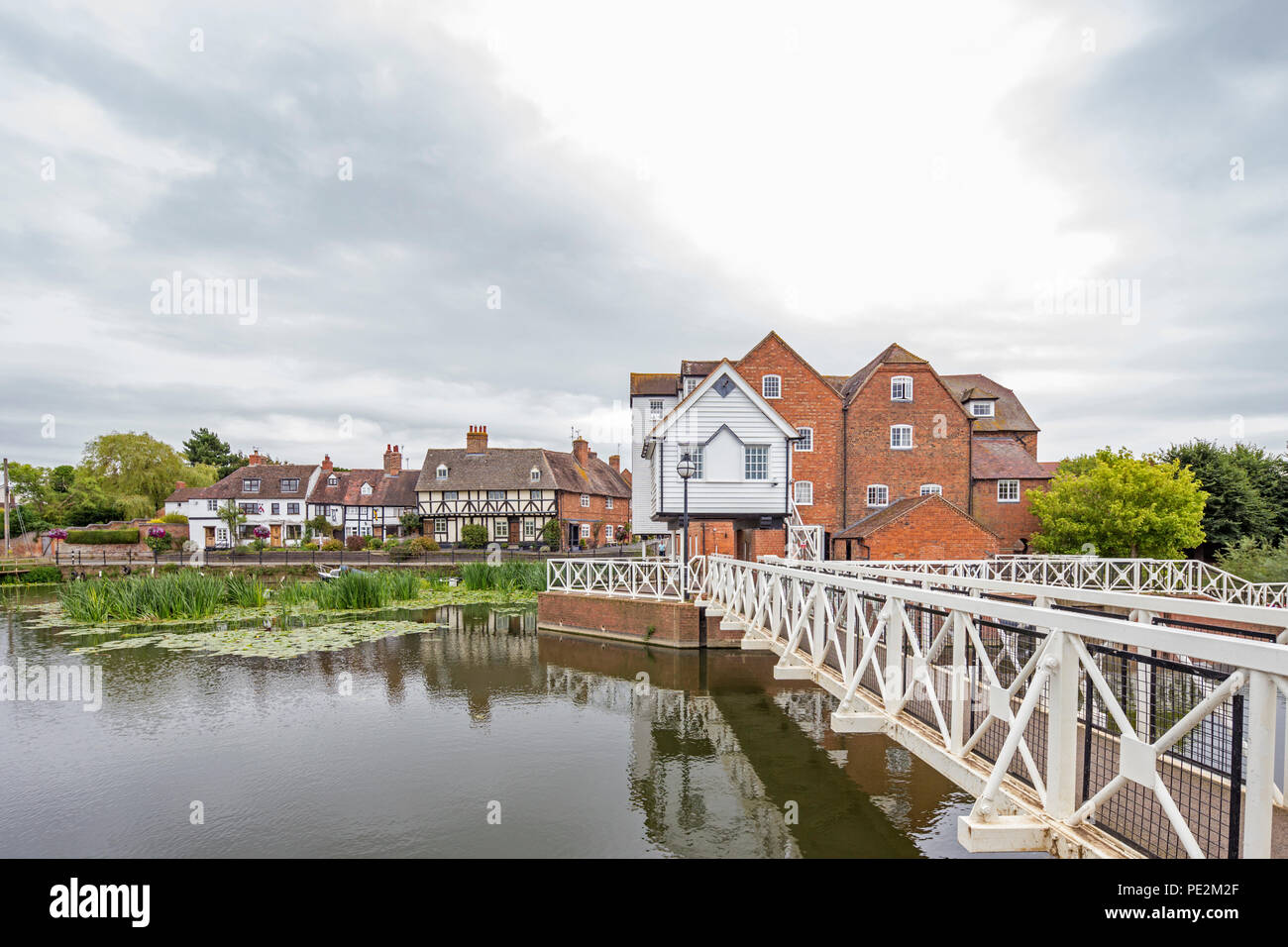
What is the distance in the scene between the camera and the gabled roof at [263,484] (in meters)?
54.1

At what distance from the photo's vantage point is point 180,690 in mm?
14703

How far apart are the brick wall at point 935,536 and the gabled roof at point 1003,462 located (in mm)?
6514

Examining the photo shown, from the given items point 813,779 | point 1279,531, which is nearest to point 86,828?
point 813,779

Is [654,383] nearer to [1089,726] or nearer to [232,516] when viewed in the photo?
[1089,726]

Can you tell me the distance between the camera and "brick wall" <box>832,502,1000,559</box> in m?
23.6

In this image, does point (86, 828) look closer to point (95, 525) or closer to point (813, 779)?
point (813, 779)

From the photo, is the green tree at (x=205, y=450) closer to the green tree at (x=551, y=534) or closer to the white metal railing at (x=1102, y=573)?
the green tree at (x=551, y=534)

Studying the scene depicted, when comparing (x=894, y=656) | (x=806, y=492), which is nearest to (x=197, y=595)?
(x=806, y=492)

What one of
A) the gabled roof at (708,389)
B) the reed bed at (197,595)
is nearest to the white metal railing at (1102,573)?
the gabled roof at (708,389)

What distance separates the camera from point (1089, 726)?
441 centimetres

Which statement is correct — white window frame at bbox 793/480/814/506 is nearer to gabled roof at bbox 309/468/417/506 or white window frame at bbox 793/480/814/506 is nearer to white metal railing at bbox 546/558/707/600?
white metal railing at bbox 546/558/707/600

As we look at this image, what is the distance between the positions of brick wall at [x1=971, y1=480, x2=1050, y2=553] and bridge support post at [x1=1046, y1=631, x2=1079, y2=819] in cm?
2779
